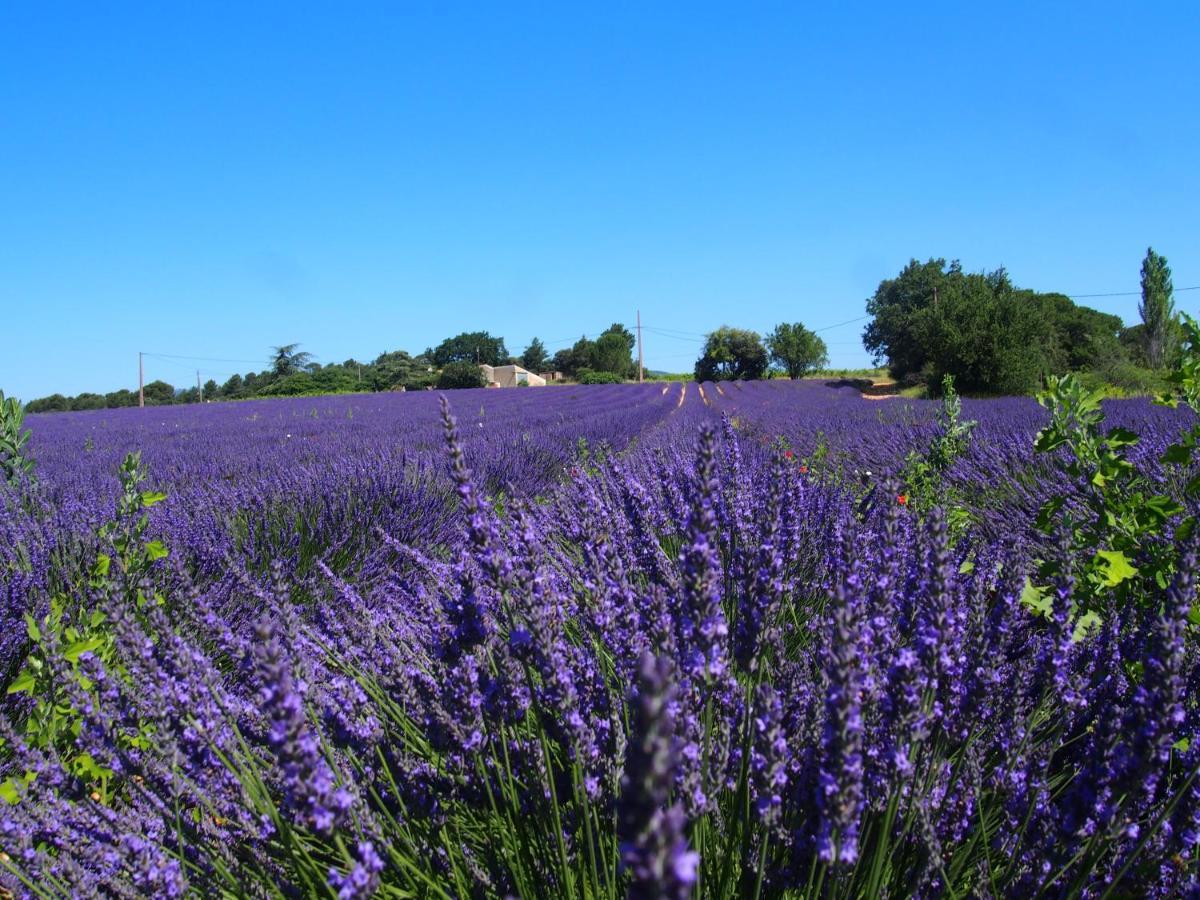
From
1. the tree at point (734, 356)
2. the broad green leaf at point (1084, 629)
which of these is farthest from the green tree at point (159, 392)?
the broad green leaf at point (1084, 629)

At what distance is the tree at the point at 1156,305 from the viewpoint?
30.1 metres

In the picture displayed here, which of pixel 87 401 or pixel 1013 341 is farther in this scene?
pixel 87 401

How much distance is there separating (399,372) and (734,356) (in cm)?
2487

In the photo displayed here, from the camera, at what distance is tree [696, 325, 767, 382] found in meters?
55.5

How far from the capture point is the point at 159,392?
54.1 meters

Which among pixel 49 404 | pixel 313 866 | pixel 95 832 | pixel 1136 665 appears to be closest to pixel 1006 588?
pixel 1136 665

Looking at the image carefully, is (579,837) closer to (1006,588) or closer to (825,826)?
(825,826)

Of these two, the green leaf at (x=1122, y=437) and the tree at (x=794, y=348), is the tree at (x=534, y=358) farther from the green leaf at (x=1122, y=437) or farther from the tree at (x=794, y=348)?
the green leaf at (x=1122, y=437)

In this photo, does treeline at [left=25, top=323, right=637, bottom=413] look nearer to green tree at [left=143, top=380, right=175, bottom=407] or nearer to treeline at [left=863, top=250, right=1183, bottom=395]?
green tree at [left=143, top=380, right=175, bottom=407]

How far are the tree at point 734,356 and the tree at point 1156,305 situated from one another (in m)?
26.0

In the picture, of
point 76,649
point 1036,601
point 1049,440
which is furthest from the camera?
point 1036,601

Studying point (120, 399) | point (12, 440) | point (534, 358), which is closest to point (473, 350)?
point (534, 358)

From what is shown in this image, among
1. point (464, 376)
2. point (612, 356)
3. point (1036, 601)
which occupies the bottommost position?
point (1036, 601)

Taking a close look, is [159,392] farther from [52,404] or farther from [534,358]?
[534,358]
